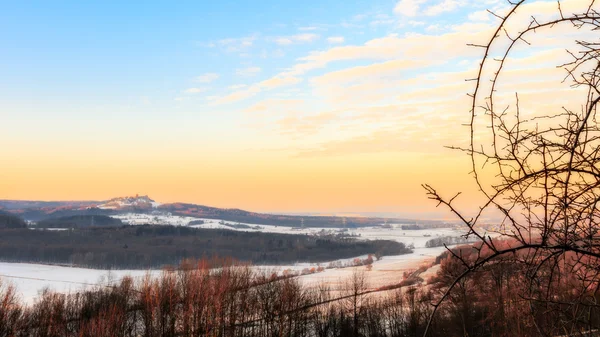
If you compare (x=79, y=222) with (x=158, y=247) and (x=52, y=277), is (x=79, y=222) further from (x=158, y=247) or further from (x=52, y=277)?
(x=52, y=277)

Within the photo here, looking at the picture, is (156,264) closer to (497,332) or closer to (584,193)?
(497,332)

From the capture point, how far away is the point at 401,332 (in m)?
39.8

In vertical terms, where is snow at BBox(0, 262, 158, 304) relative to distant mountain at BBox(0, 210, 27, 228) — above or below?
below

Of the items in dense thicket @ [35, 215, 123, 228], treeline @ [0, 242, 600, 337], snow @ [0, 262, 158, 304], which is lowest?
snow @ [0, 262, 158, 304]

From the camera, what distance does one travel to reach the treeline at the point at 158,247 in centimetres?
12131

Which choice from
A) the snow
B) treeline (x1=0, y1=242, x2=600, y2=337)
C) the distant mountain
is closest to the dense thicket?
the distant mountain

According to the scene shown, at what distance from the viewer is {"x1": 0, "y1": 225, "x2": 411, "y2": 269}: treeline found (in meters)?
121

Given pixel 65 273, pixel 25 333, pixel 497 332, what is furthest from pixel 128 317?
pixel 65 273

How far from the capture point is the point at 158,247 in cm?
13650

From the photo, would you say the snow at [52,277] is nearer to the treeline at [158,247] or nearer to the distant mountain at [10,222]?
the treeline at [158,247]

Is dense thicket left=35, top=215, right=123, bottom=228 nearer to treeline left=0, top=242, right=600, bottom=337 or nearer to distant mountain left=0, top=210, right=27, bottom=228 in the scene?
distant mountain left=0, top=210, right=27, bottom=228

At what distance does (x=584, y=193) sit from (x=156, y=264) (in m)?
120

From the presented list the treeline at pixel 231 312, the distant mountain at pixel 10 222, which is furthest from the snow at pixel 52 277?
the distant mountain at pixel 10 222

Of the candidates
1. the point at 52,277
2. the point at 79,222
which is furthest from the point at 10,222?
the point at 52,277
